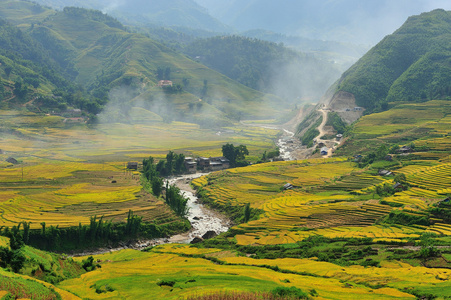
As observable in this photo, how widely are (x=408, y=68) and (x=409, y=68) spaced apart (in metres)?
1.70

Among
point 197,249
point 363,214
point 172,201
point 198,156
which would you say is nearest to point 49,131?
point 198,156

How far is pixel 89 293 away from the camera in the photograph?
1179 inches

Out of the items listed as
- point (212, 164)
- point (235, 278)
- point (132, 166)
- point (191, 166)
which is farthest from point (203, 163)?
point (235, 278)

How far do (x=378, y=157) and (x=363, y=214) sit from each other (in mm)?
30188

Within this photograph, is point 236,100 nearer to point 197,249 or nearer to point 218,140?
point 218,140

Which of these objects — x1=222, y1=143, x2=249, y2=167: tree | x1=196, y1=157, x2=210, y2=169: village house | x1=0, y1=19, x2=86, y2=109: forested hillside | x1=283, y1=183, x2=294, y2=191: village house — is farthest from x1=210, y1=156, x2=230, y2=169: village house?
x1=0, y1=19, x2=86, y2=109: forested hillside

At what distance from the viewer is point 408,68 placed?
463ft

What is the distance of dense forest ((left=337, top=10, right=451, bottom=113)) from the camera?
411 ft

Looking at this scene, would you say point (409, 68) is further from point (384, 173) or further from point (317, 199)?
point (317, 199)

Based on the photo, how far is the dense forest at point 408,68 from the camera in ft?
411

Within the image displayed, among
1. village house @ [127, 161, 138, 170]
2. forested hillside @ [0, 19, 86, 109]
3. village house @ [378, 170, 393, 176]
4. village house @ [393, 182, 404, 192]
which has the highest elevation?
forested hillside @ [0, 19, 86, 109]

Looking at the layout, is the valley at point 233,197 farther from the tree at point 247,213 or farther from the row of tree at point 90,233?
the tree at point 247,213

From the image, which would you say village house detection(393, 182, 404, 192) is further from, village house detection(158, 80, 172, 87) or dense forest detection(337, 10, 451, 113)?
village house detection(158, 80, 172, 87)

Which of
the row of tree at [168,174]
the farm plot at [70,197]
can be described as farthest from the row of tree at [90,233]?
the row of tree at [168,174]
